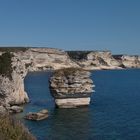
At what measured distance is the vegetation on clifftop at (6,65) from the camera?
74.7 meters

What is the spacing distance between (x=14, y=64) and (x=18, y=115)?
61.7 ft

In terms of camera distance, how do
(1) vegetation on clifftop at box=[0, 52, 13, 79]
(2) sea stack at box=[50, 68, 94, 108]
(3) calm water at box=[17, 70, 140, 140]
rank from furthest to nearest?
1. (1) vegetation on clifftop at box=[0, 52, 13, 79]
2. (2) sea stack at box=[50, 68, 94, 108]
3. (3) calm water at box=[17, 70, 140, 140]

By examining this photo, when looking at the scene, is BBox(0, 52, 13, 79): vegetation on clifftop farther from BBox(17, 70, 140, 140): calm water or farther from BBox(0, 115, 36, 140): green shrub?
BBox(0, 115, 36, 140): green shrub

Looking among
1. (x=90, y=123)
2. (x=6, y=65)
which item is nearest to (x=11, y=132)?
(x=90, y=123)

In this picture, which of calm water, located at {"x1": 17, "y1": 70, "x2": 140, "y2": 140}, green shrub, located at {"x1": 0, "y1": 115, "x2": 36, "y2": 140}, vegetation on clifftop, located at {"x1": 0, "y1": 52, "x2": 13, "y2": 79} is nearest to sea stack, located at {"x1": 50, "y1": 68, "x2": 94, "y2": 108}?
calm water, located at {"x1": 17, "y1": 70, "x2": 140, "y2": 140}

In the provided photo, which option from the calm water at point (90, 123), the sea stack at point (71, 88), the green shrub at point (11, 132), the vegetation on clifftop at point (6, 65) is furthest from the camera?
the vegetation on clifftop at point (6, 65)

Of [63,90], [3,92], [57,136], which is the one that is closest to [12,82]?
[3,92]

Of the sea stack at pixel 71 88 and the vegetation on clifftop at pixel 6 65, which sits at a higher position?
the vegetation on clifftop at pixel 6 65

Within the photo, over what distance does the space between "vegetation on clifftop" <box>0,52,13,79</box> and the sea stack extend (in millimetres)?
8280

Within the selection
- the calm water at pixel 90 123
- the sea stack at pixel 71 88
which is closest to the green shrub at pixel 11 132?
the calm water at pixel 90 123

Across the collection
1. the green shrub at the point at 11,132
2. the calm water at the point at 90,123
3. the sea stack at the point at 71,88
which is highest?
the green shrub at the point at 11,132

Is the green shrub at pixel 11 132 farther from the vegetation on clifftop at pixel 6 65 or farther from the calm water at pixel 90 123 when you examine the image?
the vegetation on clifftop at pixel 6 65

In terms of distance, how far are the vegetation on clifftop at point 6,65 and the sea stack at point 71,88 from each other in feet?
27.2

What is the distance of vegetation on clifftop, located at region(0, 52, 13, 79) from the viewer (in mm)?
74694
